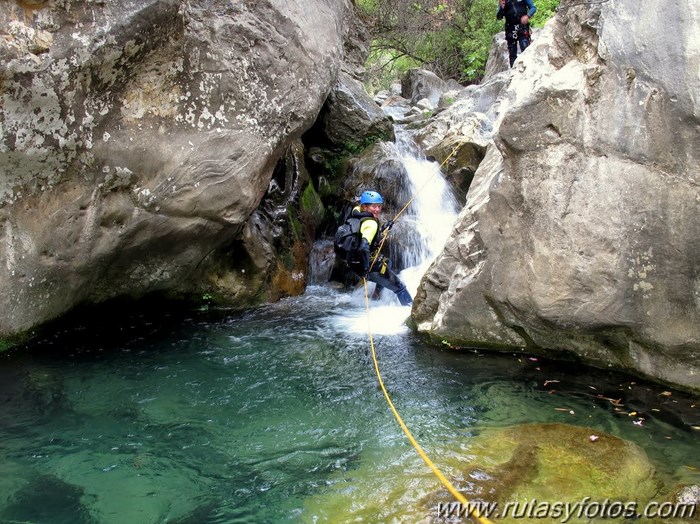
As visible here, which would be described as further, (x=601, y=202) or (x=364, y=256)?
(x=364, y=256)

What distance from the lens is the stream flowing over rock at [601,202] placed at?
497 cm

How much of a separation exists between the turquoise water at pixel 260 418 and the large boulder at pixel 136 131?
1.09 m

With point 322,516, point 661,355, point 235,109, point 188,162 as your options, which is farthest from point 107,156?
point 661,355

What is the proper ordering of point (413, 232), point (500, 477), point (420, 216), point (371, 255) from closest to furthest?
1. point (500, 477)
2. point (371, 255)
3. point (413, 232)
4. point (420, 216)

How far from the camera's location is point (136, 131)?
21.9 feet

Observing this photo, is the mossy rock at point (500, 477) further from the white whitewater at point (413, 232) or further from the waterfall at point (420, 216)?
the waterfall at point (420, 216)

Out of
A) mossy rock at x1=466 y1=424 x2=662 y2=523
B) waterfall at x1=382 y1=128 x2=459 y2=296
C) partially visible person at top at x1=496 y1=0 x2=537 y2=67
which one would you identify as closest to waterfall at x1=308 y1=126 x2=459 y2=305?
waterfall at x1=382 y1=128 x2=459 y2=296

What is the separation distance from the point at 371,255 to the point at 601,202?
3592mm

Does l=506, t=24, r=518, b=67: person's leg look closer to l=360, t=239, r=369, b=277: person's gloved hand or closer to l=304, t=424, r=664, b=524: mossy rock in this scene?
l=360, t=239, r=369, b=277: person's gloved hand

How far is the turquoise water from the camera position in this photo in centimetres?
401

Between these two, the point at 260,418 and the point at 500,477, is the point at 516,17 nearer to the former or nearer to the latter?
the point at 260,418

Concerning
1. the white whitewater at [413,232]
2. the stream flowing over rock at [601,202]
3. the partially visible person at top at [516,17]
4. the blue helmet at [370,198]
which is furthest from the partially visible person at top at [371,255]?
the partially visible person at top at [516,17]

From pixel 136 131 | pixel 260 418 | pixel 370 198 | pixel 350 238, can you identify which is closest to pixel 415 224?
pixel 370 198

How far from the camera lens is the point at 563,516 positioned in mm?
3586
